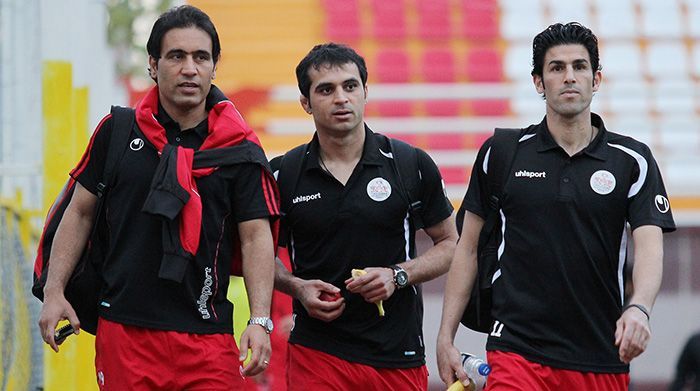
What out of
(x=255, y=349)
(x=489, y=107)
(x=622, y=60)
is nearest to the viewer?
(x=255, y=349)

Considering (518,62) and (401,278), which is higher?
(518,62)

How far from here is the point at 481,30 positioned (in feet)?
66.8

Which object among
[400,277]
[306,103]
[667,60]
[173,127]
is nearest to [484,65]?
[667,60]

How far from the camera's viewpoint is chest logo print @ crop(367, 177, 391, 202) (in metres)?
6.86

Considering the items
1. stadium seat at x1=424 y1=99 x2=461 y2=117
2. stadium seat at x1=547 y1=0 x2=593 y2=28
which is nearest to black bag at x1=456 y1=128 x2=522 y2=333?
stadium seat at x1=424 y1=99 x2=461 y2=117

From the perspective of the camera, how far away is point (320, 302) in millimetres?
6691

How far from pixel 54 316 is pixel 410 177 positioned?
74.6 inches

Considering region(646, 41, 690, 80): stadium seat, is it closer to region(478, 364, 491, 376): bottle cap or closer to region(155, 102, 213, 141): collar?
region(478, 364, 491, 376): bottle cap

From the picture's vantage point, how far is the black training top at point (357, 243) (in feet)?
22.4

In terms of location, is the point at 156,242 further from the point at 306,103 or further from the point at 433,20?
the point at 433,20

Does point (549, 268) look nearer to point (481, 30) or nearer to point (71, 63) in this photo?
point (71, 63)

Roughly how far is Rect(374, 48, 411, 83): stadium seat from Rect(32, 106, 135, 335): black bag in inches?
522

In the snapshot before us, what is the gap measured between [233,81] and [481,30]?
3.76 meters

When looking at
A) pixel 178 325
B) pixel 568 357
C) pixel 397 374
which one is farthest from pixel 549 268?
pixel 178 325
